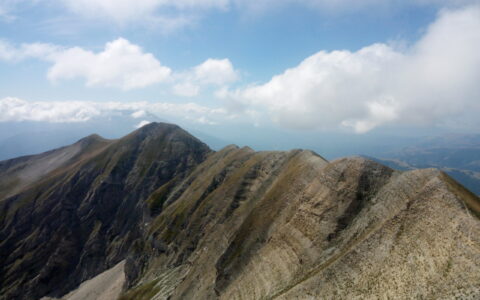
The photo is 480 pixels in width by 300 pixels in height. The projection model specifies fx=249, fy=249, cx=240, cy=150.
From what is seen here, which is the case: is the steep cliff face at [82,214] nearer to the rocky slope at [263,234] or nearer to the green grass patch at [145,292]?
the rocky slope at [263,234]

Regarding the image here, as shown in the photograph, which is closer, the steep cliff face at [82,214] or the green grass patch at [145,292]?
the green grass patch at [145,292]

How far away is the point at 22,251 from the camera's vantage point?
140875 millimetres

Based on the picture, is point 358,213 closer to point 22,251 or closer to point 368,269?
point 368,269

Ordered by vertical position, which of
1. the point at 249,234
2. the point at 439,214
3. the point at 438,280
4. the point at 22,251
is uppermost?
the point at 439,214

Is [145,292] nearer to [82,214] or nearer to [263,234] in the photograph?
[263,234]

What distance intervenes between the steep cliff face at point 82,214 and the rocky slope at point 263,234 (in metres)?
0.67

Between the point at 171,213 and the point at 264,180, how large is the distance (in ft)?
173

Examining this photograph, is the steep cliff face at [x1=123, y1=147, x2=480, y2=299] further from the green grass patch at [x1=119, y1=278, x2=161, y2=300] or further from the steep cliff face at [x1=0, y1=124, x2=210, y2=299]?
the steep cliff face at [x1=0, y1=124, x2=210, y2=299]

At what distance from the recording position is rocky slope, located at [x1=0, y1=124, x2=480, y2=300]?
32.7 metres

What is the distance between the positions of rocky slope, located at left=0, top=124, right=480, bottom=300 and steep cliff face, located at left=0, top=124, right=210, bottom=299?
0.67 metres

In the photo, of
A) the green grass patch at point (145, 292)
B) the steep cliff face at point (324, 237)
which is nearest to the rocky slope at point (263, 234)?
the steep cliff face at point (324, 237)

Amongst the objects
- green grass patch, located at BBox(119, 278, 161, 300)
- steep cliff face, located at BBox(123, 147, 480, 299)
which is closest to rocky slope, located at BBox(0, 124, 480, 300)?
steep cliff face, located at BBox(123, 147, 480, 299)

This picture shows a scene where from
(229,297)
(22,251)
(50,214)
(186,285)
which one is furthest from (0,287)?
(229,297)

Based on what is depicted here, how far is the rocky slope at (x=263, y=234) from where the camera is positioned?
32688 millimetres
